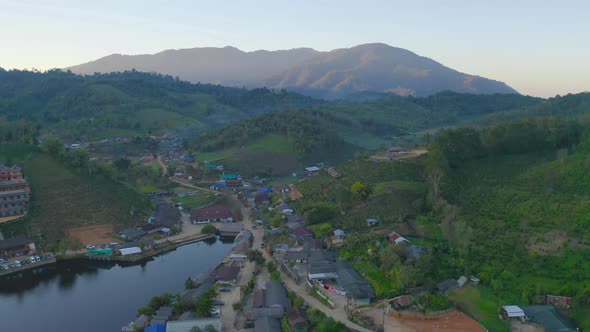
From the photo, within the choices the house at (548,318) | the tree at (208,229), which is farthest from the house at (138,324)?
the house at (548,318)

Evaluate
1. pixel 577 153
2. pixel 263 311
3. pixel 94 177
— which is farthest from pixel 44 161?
pixel 577 153

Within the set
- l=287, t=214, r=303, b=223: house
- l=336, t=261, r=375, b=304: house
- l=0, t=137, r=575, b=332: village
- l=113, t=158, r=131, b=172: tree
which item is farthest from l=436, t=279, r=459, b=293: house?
l=113, t=158, r=131, b=172: tree

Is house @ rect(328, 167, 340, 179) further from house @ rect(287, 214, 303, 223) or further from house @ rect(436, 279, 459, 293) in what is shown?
house @ rect(436, 279, 459, 293)

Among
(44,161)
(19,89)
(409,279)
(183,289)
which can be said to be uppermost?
(19,89)

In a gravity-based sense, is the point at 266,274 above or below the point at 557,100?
below

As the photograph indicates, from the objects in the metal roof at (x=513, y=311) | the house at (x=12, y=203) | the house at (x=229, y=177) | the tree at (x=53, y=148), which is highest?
the tree at (x=53, y=148)

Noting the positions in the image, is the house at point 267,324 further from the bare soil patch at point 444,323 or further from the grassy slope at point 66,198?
the grassy slope at point 66,198

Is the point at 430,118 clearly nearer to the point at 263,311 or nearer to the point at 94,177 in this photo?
the point at 94,177

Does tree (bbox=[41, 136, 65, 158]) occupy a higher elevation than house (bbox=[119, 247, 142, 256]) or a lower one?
higher
